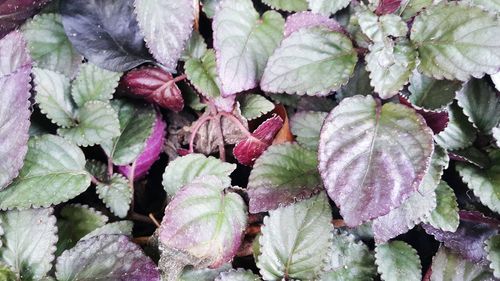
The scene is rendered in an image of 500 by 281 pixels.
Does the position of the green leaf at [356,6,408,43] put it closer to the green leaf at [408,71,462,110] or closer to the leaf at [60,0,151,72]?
Result: the green leaf at [408,71,462,110]

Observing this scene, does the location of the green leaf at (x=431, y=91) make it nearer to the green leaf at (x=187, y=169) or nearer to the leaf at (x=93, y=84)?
the green leaf at (x=187, y=169)

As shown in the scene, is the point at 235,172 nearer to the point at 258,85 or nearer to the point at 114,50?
the point at 258,85

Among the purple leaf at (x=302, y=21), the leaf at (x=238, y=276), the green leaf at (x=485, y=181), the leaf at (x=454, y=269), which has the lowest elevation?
the leaf at (x=454, y=269)

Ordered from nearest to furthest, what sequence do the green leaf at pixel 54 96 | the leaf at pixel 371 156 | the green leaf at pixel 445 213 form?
the leaf at pixel 371 156 < the green leaf at pixel 445 213 < the green leaf at pixel 54 96

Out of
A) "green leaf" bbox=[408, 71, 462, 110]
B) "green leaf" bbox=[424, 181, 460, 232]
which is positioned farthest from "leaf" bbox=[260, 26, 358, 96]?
"green leaf" bbox=[424, 181, 460, 232]

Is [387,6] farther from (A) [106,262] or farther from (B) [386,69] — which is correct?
(A) [106,262]

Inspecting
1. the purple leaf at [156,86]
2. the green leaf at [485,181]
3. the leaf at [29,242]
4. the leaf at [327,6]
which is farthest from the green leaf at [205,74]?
the green leaf at [485,181]

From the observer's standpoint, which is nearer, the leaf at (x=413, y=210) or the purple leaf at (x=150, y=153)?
the leaf at (x=413, y=210)
